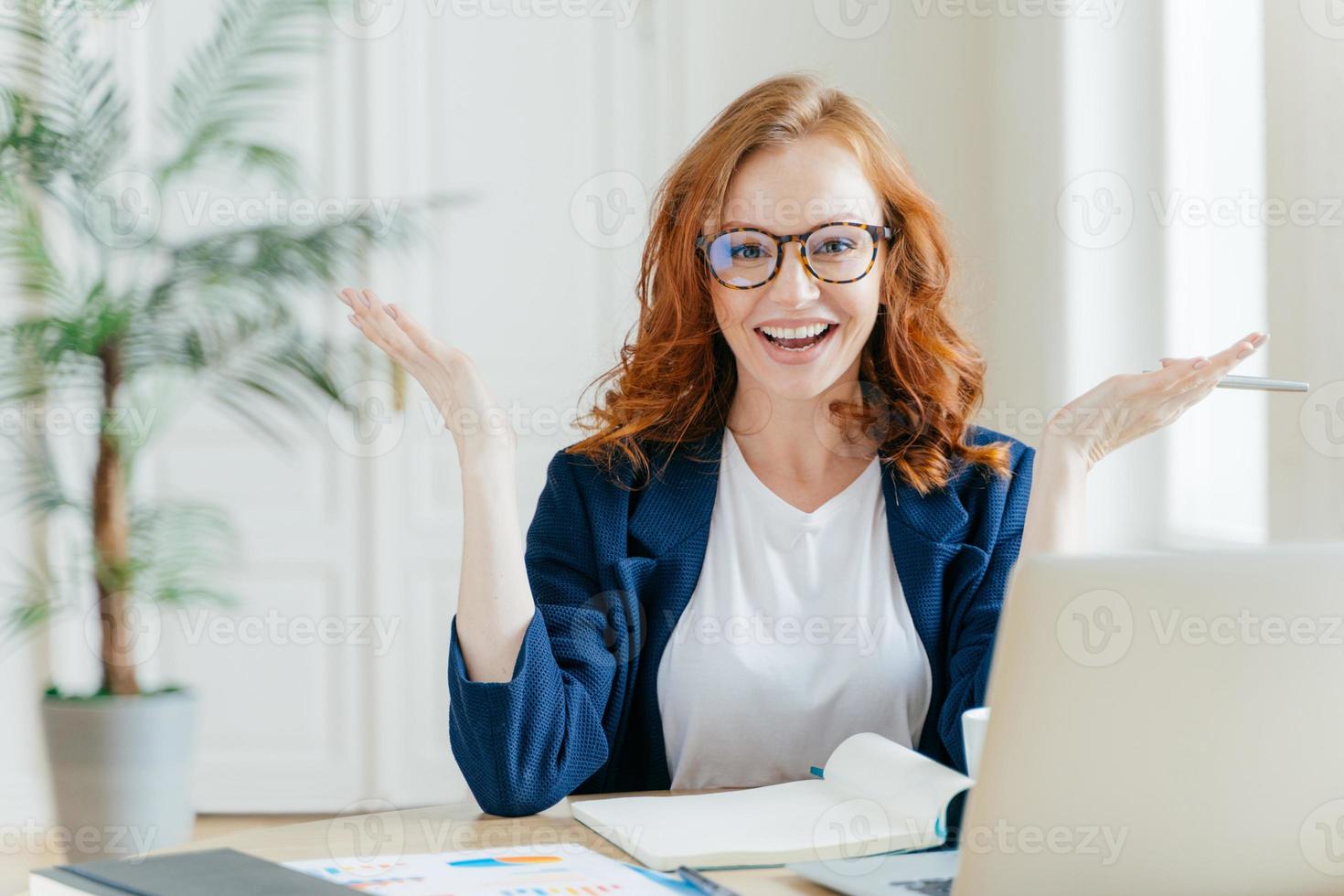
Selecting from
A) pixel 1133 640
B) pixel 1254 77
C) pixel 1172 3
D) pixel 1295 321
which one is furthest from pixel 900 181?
pixel 1172 3

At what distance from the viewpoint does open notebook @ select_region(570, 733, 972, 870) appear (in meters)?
1.05

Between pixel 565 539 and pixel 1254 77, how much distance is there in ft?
6.38

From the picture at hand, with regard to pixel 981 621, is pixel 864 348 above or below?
above

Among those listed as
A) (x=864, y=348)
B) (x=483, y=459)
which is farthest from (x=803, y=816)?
(x=864, y=348)

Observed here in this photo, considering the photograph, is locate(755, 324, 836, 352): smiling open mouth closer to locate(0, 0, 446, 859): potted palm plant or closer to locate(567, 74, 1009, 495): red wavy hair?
locate(567, 74, 1009, 495): red wavy hair

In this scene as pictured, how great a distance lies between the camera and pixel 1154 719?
30.5 inches

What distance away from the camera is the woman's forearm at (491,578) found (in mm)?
1376

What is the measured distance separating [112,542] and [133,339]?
0.47 m

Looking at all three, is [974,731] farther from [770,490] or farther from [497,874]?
[770,490]

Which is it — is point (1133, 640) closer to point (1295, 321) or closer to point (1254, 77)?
point (1295, 321)

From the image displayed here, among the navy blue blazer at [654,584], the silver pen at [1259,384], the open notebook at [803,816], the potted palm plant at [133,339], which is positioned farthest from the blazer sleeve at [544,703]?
the potted palm plant at [133,339]

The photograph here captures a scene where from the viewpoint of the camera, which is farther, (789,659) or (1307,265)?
(1307,265)

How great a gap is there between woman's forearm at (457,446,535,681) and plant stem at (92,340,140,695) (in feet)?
6.07

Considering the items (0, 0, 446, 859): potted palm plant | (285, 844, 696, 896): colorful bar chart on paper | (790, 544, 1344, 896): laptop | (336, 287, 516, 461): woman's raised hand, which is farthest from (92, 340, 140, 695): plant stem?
(790, 544, 1344, 896): laptop
